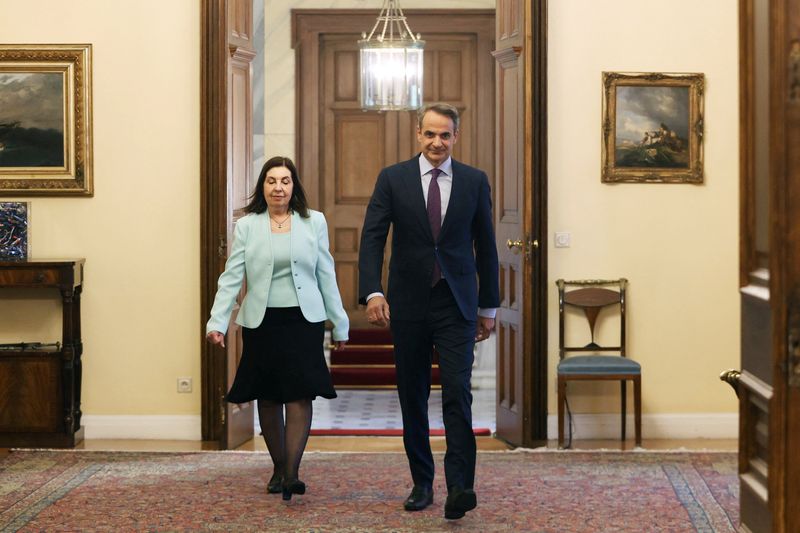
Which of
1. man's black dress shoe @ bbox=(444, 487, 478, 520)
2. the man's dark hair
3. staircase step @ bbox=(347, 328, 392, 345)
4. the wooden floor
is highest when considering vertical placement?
the man's dark hair

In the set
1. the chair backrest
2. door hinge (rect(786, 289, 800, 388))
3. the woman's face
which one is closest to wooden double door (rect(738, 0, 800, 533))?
door hinge (rect(786, 289, 800, 388))

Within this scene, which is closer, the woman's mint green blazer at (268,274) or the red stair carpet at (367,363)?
the woman's mint green blazer at (268,274)

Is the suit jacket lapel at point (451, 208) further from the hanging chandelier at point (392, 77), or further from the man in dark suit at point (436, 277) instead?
the hanging chandelier at point (392, 77)

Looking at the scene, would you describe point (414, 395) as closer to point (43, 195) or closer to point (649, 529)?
point (649, 529)

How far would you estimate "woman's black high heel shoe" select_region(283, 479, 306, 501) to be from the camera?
17.6ft

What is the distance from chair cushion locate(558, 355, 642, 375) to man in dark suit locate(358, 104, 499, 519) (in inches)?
73.2

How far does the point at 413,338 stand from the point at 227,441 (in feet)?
7.33

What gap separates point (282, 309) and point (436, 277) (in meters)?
0.75

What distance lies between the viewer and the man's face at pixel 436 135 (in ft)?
16.2

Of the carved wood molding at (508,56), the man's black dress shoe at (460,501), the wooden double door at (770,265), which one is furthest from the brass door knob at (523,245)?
the wooden double door at (770,265)

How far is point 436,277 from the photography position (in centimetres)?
498

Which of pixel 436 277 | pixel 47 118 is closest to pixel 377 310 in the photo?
pixel 436 277

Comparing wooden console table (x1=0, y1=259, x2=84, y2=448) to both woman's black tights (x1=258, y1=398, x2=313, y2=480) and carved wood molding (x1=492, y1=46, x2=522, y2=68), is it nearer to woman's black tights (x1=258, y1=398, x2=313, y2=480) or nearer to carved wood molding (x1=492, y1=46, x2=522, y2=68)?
woman's black tights (x1=258, y1=398, x2=313, y2=480)

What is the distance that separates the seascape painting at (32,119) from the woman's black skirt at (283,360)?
249 cm
